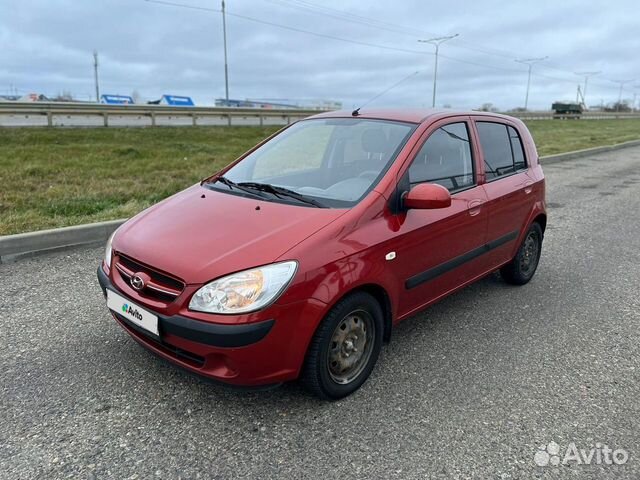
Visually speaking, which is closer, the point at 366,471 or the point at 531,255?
the point at 366,471

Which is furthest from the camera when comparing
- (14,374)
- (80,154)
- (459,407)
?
(80,154)

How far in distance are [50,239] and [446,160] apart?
4084 mm

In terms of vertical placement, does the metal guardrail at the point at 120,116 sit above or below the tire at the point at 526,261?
above

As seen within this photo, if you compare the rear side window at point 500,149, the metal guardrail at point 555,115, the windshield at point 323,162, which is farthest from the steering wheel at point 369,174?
the metal guardrail at point 555,115

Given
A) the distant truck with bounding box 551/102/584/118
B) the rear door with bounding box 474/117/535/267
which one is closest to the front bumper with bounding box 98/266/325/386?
the rear door with bounding box 474/117/535/267

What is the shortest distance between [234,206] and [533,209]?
9.51 feet

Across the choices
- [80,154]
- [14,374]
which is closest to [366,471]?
[14,374]

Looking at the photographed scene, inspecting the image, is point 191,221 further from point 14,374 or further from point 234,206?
point 14,374

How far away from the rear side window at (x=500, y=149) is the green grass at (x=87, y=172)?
429 centimetres

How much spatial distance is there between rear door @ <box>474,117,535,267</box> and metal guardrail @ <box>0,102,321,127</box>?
1610 centimetres

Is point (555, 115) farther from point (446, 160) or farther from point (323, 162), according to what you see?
point (323, 162)

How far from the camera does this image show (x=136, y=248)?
284 centimetres

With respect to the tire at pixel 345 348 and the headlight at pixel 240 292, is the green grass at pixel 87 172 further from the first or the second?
the tire at pixel 345 348

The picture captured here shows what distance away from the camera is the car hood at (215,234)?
8.34ft
